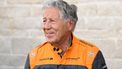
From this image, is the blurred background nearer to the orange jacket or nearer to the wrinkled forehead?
the orange jacket

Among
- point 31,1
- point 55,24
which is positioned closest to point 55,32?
point 55,24

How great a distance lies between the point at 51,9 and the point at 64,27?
175 millimetres

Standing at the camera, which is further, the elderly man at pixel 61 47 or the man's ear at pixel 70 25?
the man's ear at pixel 70 25

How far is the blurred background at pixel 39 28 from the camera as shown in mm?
4289

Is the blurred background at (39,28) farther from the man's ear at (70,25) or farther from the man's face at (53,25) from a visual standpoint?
the man's face at (53,25)

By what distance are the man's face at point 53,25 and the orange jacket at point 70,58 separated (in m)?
0.15

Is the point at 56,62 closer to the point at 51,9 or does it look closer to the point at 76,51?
the point at 76,51

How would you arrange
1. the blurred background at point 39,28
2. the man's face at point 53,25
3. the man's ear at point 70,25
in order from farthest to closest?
the blurred background at point 39,28, the man's ear at point 70,25, the man's face at point 53,25

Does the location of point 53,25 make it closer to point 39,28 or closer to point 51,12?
point 51,12

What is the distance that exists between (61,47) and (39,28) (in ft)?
5.11

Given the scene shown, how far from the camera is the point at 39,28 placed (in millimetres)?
4641

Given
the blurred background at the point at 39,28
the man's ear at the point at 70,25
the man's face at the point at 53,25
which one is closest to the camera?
the man's face at the point at 53,25

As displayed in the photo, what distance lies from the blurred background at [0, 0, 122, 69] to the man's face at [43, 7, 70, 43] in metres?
1.34

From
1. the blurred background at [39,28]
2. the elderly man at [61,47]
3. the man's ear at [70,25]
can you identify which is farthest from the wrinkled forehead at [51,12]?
the blurred background at [39,28]
